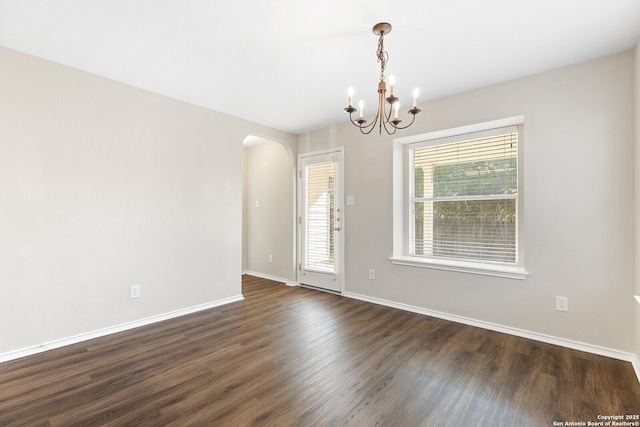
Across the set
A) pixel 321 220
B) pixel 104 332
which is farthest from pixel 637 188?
pixel 104 332

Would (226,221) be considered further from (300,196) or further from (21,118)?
(21,118)

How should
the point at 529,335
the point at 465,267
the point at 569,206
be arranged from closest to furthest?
the point at 569,206, the point at 529,335, the point at 465,267

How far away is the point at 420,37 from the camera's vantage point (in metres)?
2.11

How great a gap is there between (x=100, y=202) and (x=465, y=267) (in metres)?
3.54

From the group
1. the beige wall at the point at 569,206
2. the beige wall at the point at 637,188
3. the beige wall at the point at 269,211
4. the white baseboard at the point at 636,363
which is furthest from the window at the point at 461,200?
the beige wall at the point at 269,211

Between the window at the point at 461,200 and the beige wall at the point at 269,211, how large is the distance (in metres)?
1.78

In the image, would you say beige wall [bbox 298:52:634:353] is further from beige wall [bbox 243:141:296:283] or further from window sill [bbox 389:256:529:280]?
beige wall [bbox 243:141:296:283]

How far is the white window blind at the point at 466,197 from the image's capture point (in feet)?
9.78

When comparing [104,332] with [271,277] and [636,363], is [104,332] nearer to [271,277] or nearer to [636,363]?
[271,277]

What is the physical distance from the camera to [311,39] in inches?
84.0

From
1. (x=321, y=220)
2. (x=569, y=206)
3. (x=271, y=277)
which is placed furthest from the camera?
(x=271, y=277)

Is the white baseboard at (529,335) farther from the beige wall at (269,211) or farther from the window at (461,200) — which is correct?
the beige wall at (269,211)

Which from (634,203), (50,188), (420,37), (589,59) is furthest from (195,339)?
(589,59)

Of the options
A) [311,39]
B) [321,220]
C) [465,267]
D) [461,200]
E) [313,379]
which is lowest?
[313,379]
